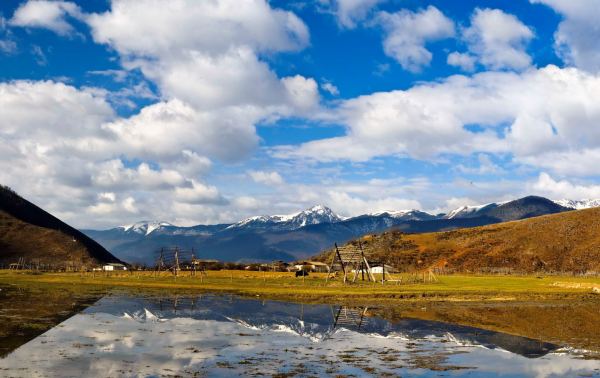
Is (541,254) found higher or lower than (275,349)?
higher

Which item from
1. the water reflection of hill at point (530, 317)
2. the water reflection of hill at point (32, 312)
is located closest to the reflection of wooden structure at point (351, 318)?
the water reflection of hill at point (530, 317)

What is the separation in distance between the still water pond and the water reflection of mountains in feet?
0.29

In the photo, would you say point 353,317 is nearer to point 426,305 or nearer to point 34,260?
point 426,305

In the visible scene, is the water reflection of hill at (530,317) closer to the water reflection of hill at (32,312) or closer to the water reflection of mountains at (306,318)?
the water reflection of mountains at (306,318)

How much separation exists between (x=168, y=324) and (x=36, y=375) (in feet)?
61.7

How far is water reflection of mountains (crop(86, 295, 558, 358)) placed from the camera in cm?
3691

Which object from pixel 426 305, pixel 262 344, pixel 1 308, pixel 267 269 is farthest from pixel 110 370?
pixel 267 269

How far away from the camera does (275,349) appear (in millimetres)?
32250

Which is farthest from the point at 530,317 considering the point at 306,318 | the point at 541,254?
the point at 541,254

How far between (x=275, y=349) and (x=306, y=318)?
16.9m

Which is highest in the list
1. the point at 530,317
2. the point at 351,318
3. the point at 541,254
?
the point at 541,254

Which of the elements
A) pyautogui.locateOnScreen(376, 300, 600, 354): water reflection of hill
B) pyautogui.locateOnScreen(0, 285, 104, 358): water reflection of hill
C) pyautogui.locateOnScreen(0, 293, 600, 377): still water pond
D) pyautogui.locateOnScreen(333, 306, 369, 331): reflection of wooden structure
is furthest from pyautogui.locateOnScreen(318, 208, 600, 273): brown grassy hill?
pyautogui.locateOnScreen(0, 293, 600, 377): still water pond

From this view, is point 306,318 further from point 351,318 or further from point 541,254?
point 541,254

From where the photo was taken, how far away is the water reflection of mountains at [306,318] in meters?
36.9
